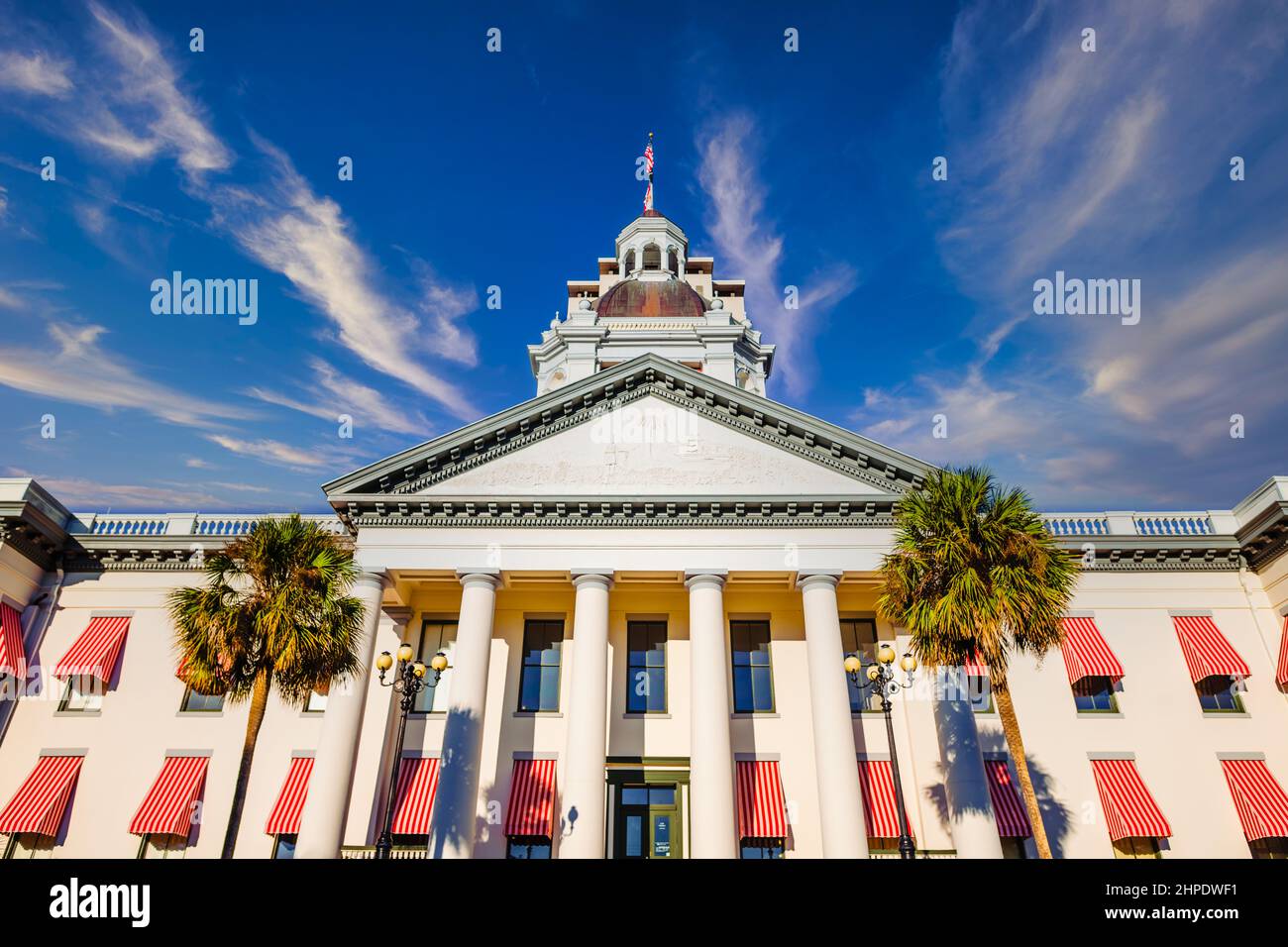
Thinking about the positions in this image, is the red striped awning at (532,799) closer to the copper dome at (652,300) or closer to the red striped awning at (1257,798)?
the red striped awning at (1257,798)

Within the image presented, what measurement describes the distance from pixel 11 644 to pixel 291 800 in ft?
33.5

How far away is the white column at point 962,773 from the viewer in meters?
18.4

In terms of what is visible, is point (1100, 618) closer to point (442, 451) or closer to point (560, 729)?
point (560, 729)

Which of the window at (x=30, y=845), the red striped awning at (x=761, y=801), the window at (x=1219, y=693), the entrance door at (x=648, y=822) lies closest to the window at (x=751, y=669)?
the red striped awning at (x=761, y=801)

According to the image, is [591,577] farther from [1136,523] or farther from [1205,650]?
[1205,650]

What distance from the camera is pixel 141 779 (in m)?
21.5

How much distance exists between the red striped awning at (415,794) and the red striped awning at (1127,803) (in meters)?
19.1

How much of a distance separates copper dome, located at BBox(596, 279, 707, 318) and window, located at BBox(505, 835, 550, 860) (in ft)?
95.6

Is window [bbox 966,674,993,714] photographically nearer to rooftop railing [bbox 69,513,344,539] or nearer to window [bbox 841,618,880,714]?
window [bbox 841,618,880,714]

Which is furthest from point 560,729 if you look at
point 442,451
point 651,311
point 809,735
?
point 651,311

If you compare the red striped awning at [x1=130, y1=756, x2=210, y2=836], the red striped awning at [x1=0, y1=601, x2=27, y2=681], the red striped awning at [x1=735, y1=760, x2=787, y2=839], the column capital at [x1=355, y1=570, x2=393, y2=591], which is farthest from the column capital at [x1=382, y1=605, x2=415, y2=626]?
the red striped awning at [x1=735, y1=760, x2=787, y2=839]

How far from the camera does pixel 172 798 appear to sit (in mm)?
20953

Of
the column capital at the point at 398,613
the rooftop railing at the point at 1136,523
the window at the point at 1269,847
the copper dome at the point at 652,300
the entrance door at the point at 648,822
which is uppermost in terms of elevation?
the copper dome at the point at 652,300
